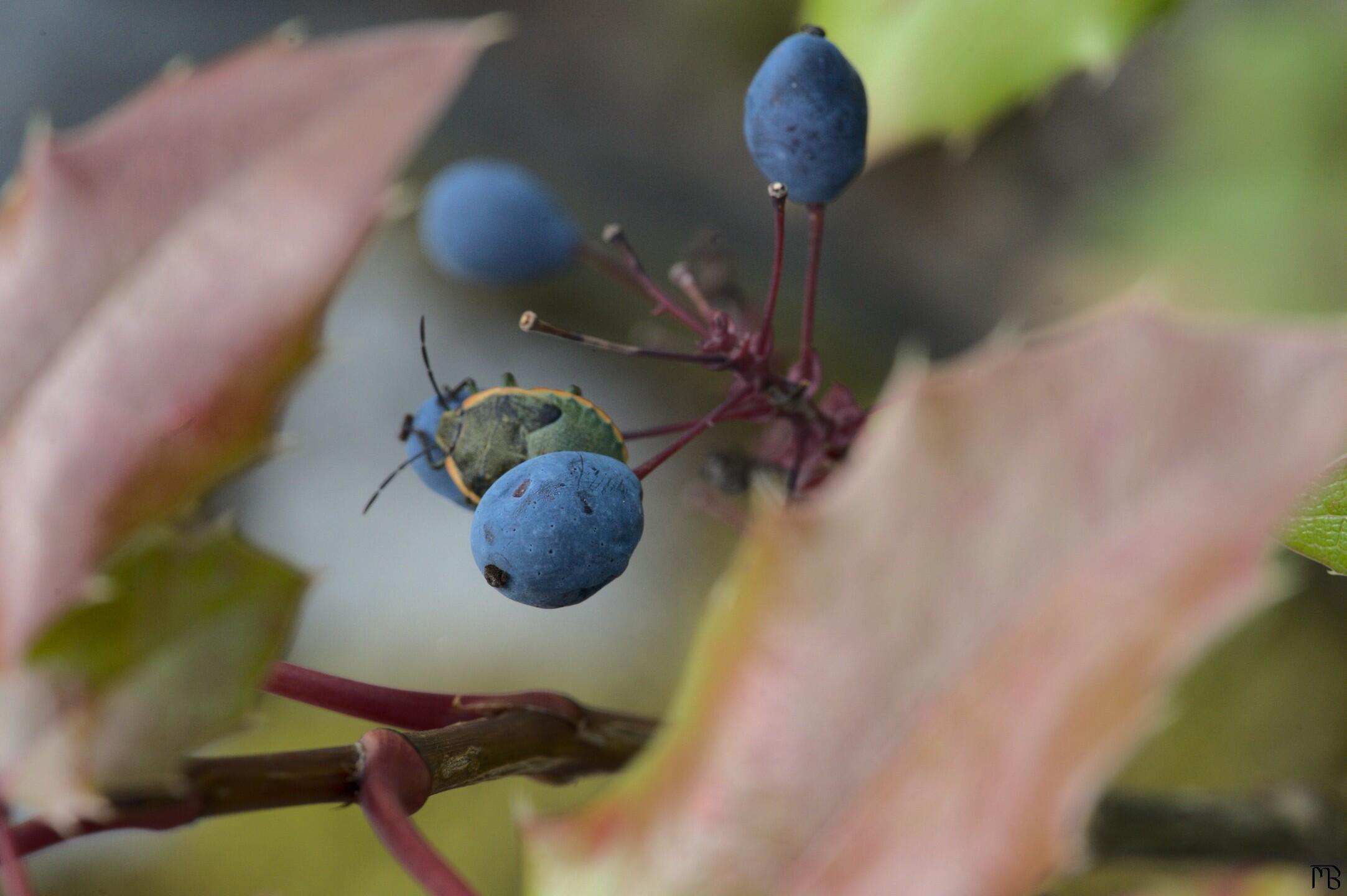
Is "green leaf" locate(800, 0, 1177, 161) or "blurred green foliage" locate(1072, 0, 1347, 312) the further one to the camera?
"blurred green foliage" locate(1072, 0, 1347, 312)

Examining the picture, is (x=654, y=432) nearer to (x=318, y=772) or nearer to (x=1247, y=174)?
(x=318, y=772)

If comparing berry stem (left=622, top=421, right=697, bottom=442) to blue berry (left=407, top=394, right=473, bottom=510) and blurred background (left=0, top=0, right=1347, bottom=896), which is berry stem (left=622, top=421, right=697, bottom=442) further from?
blurred background (left=0, top=0, right=1347, bottom=896)

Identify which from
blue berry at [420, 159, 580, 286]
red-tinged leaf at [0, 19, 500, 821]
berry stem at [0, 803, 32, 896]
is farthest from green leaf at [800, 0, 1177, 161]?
berry stem at [0, 803, 32, 896]

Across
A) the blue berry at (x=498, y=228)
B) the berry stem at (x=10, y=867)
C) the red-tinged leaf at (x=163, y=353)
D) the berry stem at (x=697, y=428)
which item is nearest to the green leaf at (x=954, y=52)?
the blue berry at (x=498, y=228)

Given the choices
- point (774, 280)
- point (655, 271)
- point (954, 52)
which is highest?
point (655, 271)

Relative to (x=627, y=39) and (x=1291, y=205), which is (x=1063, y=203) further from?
(x=627, y=39)

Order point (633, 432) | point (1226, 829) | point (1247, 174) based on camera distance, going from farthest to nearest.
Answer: point (1247, 174) → point (1226, 829) → point (633, 432)

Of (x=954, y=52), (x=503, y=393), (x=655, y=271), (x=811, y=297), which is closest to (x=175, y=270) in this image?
(x=503, y=393)
